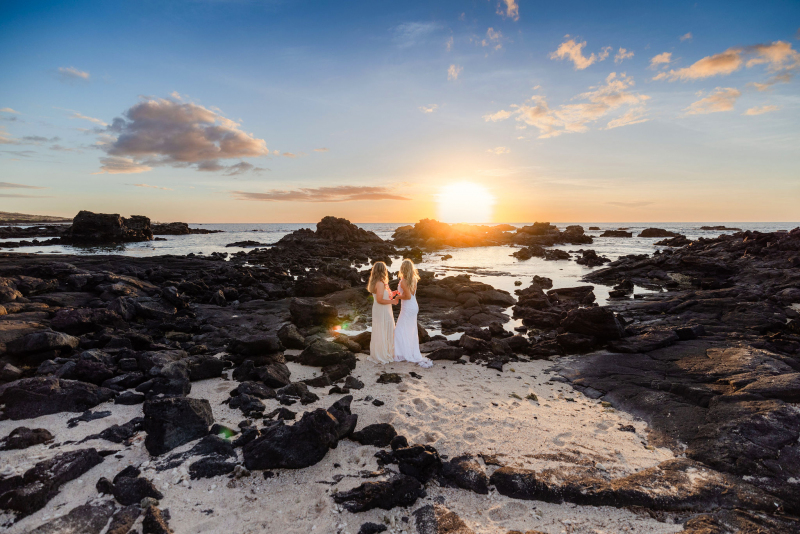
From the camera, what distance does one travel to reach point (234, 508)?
4.29 m

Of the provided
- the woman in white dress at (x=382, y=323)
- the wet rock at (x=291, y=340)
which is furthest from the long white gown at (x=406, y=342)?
the wet rock at (x=291, y=340)

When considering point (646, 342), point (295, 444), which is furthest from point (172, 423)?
point (646, 342)

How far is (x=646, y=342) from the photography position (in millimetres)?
11031

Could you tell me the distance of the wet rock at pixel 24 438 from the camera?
512 cm

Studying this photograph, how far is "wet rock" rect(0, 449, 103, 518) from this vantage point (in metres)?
4.04

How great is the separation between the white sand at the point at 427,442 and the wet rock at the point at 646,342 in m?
3.64

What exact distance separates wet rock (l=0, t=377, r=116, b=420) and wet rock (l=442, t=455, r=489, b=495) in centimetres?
650

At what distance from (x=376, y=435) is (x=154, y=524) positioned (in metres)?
3.01

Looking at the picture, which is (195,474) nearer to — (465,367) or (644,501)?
(644,501)

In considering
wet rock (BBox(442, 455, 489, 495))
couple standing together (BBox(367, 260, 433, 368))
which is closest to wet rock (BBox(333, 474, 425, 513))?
wet rock (BBox(442, 455, 489, 495))

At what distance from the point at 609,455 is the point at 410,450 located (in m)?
3.21

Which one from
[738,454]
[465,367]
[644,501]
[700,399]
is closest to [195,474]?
[644,501]

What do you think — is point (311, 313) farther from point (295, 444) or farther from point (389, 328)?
point (295, 444)

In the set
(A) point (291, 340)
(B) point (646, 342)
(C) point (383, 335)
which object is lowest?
(B) point (646, 342)
